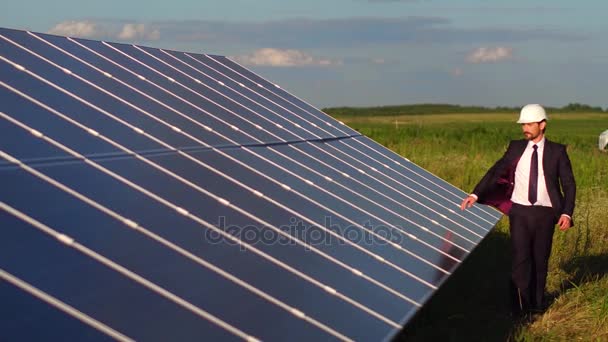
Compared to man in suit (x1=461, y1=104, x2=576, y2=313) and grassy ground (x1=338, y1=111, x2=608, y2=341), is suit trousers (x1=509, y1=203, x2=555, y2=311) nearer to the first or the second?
man in suit (x1=461, y1=104, x2=576, y2=313)

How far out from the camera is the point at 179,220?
614 centimetres

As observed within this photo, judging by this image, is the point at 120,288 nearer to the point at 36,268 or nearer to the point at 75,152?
the point at 36,268

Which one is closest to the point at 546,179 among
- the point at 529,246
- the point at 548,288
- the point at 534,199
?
the point at 534,199

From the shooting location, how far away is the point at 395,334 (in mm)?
5930

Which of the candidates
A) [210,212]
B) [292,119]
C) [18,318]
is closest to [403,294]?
[210,212]

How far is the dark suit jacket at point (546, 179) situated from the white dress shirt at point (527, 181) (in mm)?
50

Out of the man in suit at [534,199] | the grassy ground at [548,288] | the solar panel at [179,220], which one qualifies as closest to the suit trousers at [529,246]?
the man in suit at [534,199]

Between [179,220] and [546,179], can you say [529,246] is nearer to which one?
[546,179]

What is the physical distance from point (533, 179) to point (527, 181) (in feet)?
0.26

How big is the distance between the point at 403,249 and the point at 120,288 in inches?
171

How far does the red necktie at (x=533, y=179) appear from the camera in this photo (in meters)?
10.6

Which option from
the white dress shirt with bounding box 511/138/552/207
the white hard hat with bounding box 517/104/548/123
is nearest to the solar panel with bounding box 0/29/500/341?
the white dress shirt with bounding box 511/138/552/207

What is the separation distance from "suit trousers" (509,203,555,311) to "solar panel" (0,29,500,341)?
76 cm

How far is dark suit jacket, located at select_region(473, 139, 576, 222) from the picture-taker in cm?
1062
